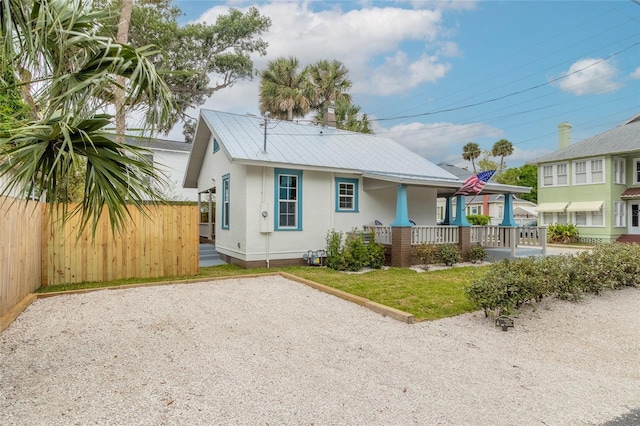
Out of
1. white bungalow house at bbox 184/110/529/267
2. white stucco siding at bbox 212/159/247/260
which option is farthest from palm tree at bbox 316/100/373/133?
white stucco siding at bbox 212/159/247/260

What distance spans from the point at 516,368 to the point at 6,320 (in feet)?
22.9

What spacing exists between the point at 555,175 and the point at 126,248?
27771mm

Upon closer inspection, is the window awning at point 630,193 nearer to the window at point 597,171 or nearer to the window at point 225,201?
the window at point 597,171

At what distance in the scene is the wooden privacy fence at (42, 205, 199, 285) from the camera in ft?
27.1

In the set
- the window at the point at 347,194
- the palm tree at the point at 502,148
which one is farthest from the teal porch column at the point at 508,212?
the palm tree at the point at 502,148

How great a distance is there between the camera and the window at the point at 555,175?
82.9ft

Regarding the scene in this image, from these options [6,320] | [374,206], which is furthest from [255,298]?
[374,206]

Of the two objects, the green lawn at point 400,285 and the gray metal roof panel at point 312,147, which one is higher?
the gray metal roof panel at point 312,147

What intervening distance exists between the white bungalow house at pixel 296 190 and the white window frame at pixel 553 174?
48.5 feet

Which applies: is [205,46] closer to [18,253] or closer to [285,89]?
[285,89]

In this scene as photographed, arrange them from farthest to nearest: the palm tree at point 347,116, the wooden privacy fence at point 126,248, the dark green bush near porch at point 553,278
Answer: the palm tree at point 347,116 → the wooden privacy fence at point 126,248 → the dark green bush near porch at point 553,278

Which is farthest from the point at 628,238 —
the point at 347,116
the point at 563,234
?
the point at 347,116

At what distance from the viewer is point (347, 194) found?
41.7 feet

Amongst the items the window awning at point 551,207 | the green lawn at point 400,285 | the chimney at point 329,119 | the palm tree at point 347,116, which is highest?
the palm tree at point 347,116
